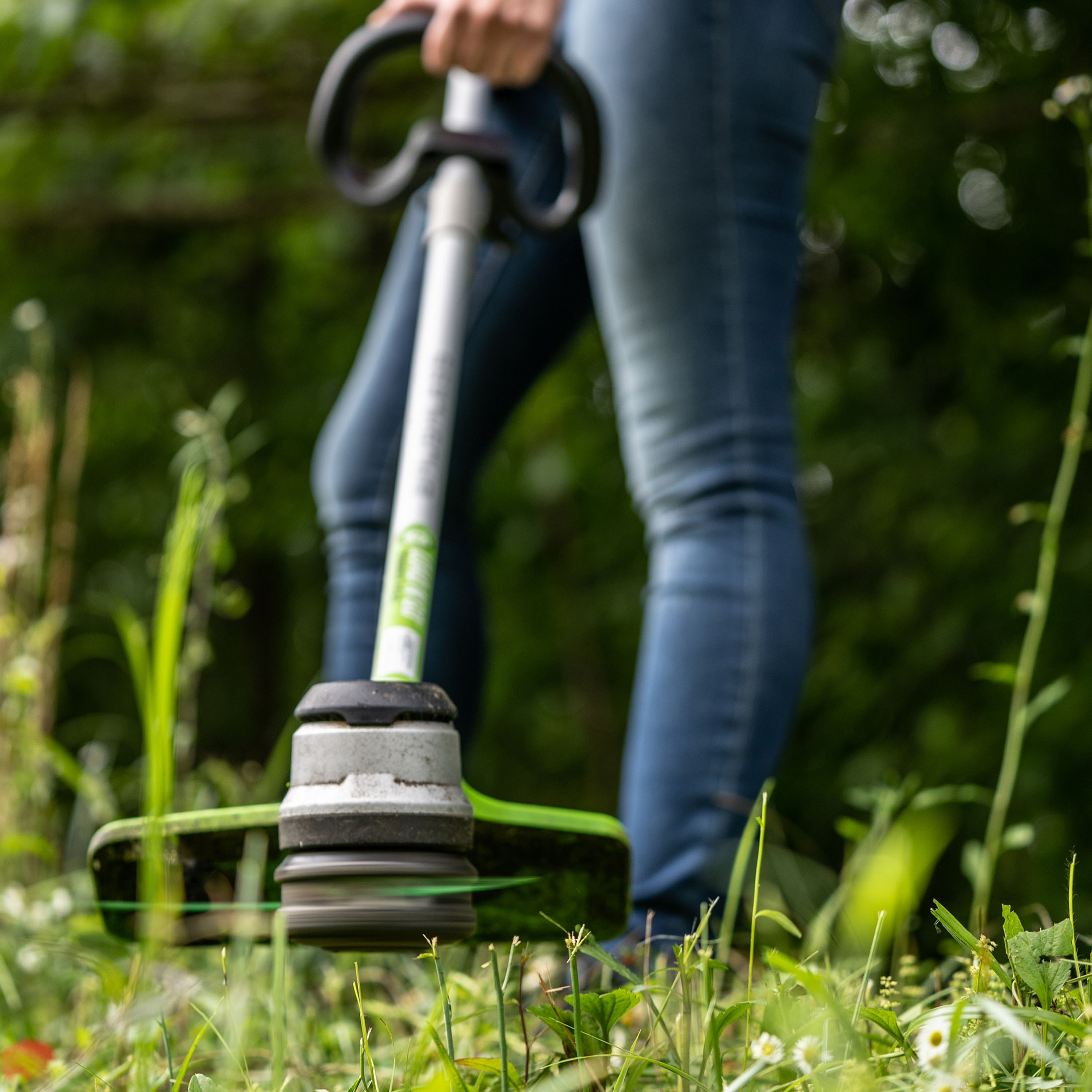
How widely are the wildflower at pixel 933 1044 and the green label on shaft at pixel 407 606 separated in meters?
0.37

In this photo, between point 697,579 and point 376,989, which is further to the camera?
point 376,989

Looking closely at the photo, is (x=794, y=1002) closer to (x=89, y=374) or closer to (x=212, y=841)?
(x=212, y=841)

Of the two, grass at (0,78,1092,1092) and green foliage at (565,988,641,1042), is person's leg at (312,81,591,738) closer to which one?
grass at (0,78,1092,1092)

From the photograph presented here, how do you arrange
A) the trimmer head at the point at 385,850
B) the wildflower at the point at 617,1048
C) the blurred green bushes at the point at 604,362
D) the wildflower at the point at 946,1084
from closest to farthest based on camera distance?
the wildflower at the point at 946,1084 < the wildflower at the point at 617,1048 < the trimmer head at the point at 385,850 < the blurred green bushes at the point at 604,362

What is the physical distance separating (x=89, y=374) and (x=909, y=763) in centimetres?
295

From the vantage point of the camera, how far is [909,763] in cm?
284

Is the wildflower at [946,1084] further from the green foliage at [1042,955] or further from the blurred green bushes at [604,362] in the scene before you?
the blurred green bushes at [604,362]

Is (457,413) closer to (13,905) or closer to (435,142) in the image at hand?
(435,142)

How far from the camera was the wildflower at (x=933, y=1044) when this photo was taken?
1.72 feet

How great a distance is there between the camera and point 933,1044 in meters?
0.54

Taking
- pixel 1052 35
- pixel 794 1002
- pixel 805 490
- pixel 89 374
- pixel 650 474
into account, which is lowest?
pixel 794 1002

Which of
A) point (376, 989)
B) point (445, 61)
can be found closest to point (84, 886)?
point (376, 989)

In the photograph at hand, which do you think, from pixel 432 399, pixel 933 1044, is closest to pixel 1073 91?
pixel 432 399

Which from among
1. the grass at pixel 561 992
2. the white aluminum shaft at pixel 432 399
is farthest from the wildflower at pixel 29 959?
the white aluminum shaft at pixel 432 399
